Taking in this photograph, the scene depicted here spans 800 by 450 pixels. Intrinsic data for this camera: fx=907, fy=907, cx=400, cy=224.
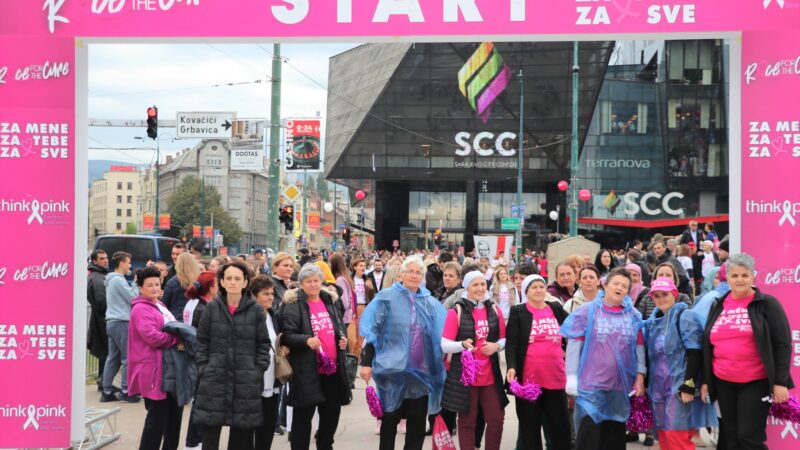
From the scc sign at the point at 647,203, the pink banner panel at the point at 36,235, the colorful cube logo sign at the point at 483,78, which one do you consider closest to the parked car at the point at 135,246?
the pink banner panel at the point at 36,235

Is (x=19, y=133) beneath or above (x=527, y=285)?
above

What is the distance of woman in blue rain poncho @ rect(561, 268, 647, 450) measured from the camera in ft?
23.3

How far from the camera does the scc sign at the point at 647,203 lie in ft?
205

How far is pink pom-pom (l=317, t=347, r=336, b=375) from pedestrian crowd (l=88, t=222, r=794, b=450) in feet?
0.05

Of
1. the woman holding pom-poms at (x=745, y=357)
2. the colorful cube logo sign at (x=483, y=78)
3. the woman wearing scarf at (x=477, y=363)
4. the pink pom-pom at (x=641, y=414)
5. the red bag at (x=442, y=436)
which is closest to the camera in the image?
the woman holding pom-poms at (x=745, y=357)

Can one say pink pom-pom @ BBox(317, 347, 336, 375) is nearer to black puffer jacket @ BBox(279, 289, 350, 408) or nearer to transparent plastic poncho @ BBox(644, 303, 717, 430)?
black puffer jacket @ BBox(279, 289, 350, 408)

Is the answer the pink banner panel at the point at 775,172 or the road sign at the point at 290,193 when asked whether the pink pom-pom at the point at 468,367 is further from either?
the road sign at the point at 290,193

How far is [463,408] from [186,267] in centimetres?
347

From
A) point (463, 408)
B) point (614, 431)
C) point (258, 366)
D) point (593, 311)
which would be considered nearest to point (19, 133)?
point (258, 366)

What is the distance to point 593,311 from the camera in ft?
23.6

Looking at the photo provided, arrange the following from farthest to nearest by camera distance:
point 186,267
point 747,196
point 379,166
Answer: point 379,166, point 186,267, point 747,196

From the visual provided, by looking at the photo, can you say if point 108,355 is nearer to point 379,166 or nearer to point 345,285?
point 345,285

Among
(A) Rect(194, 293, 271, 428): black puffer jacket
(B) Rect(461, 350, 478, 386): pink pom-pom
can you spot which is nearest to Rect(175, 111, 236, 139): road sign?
(B) Rect(461, 350, 478, 386): pink pom-pom

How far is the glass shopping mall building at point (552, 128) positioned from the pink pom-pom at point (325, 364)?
51273 mm
